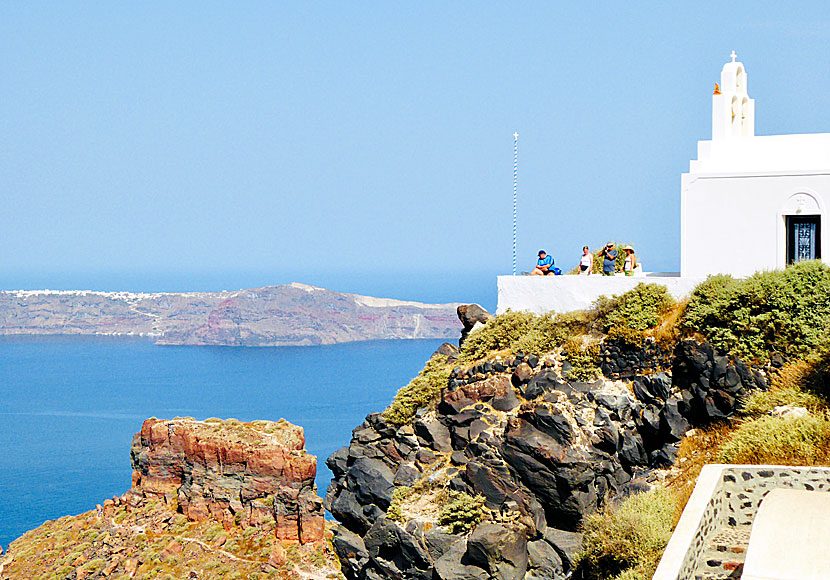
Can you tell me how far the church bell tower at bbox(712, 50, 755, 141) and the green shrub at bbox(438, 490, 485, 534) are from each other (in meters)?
10.6

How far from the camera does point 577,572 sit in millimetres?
18500

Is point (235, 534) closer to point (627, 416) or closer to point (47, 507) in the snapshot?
point (627, 416)

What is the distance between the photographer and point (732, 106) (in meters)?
24.9

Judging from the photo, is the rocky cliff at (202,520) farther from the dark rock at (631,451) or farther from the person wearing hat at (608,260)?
the dark rock at (631,451)

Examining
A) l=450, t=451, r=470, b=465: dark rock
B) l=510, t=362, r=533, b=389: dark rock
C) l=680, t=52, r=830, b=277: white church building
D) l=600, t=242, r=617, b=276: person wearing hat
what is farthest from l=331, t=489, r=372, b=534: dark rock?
l=680, t=52, r=830, b=277: white church building

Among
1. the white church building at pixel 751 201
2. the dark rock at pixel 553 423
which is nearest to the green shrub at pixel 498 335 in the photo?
the dark rock at pixel 553 423

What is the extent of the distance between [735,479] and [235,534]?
136 ft

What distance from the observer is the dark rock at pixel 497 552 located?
18.3m

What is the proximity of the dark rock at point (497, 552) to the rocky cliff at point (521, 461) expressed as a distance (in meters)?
0.02

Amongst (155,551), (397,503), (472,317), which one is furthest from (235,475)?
(397,503)

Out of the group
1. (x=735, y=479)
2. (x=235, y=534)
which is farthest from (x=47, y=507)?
(x=735, y=479)

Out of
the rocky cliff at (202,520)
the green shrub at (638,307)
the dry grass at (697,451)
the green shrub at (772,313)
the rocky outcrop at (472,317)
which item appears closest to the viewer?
the dry grass at (697,451)

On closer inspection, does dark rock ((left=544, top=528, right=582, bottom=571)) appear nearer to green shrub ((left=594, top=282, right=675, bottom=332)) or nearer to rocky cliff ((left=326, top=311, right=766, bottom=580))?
rocky cliff ((left=326, top=311, right=766, bottom=580))

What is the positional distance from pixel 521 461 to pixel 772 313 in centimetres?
578
